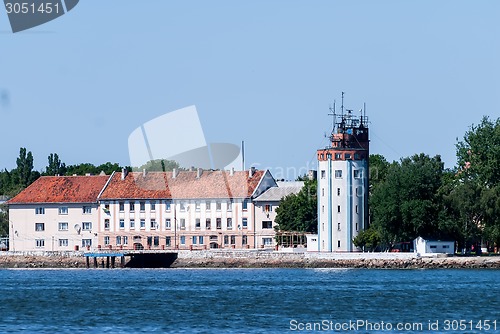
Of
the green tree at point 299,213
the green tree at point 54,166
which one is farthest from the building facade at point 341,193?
the green tree at point 54,166

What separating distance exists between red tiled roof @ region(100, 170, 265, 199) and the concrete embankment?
10.7 meters

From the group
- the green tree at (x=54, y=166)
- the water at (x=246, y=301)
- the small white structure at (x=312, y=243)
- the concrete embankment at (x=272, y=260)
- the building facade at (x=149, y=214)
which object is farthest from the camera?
the green tree at (x=54, y=166)

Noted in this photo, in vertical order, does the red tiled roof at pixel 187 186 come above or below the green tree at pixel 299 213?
above

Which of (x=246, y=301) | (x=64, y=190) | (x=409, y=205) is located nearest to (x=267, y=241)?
(x=64, y=190)

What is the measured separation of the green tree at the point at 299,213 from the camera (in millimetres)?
120500

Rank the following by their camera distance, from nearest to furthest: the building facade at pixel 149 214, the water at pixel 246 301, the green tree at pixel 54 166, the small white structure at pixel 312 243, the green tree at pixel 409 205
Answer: the water at pixel 246 301
the green tree at pixel 409 205
the small white structure at pixel 312 243
the building facade at pixel 149 214
the green tree at pixel 54 166

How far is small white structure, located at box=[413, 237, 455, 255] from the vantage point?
4259 inches

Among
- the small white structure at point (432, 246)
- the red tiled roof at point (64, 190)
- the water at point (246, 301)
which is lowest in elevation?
the water at point (246, 301)

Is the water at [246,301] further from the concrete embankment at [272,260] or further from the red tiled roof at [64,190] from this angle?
the red tiled roof at [64,190]

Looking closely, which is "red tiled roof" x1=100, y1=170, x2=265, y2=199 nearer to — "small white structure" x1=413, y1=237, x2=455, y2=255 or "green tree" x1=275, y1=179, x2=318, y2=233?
"green tree" x1=275, y1=179, x2=318, y2=233

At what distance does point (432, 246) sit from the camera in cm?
10825

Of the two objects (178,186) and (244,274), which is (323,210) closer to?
(244,274)

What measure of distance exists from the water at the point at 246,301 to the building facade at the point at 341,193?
576cm

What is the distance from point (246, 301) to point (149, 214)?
194 feet
